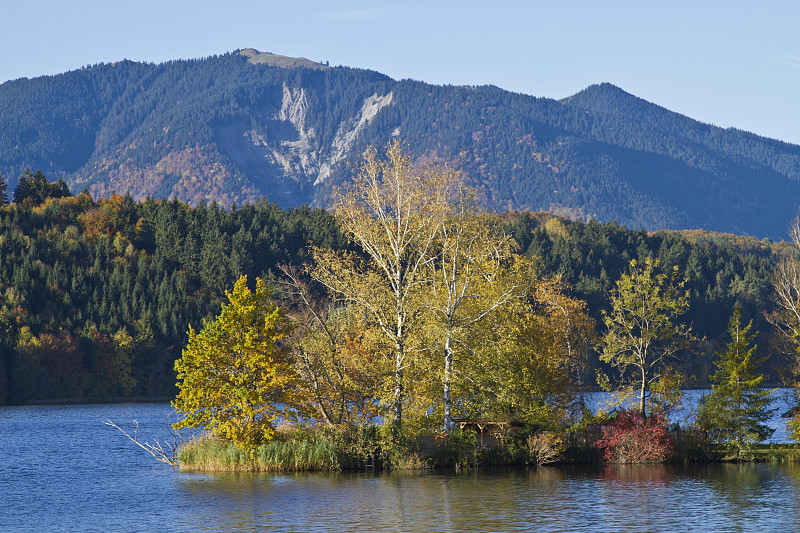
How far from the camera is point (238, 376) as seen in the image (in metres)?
49.0

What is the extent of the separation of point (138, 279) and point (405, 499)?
353 feet

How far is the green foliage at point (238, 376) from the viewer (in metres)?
48.5

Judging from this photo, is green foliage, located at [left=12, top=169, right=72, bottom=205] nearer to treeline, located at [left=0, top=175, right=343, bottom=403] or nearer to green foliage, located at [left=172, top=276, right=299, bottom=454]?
treeline, located at [left=0, top=175, right=343, bottom=403]

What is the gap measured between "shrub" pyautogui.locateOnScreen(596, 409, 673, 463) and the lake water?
85 centimetres

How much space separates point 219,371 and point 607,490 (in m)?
20.4

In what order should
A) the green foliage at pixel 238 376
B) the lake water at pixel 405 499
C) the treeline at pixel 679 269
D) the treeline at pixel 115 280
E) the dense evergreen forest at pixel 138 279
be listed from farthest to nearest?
the treeline at pixel 679 269
the dense evergreen forest at pixel 138 279
the treeline at pixel 115 280
the green foliage at pixel 238 376
the lake water at pixel 405 499

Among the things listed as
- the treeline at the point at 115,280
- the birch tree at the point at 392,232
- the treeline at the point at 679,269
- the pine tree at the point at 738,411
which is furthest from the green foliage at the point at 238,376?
the treeline at the point at 679,269

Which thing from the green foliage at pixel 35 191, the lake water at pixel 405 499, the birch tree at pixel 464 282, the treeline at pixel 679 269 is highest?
the green foliage at pixel 35 191

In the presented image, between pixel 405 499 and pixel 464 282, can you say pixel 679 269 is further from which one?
pixel 405 499

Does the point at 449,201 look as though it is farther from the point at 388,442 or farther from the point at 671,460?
the point at 671,460

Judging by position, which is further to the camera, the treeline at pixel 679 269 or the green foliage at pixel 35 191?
the treeline at pixel 679 269

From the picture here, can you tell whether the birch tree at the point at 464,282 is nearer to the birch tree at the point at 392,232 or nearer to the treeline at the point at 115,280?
the birch tree at the point at 392,232

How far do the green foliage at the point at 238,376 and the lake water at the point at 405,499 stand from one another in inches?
109

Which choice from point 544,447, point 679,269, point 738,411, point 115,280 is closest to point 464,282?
point 544,447
